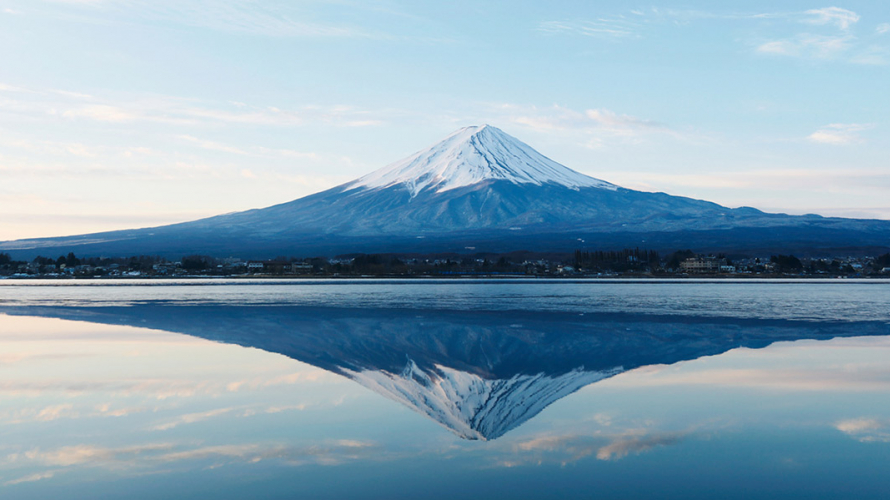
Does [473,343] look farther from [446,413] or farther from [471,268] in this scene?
[471,268]

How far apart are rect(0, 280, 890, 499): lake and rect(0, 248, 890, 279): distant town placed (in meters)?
93.2

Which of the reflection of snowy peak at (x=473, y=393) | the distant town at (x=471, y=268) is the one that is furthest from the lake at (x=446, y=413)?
the distant town at (x=471, y=268)

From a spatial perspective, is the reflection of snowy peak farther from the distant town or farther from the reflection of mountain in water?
the distant town

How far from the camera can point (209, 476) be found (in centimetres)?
884

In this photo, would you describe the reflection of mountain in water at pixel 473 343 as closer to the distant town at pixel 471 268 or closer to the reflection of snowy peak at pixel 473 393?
the reflection of snowy peak at pixel 473 393

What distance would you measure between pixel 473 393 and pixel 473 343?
7755mm

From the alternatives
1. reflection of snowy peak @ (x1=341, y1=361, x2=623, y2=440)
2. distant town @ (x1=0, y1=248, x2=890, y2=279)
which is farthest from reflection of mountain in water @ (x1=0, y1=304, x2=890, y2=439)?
distant town @ (x1=0, y1=248, x2=890, y2=279)

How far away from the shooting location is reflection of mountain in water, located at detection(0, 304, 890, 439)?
13.9m

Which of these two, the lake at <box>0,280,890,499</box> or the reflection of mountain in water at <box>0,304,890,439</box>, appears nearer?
the lake at <box>0,280,890,499</box>

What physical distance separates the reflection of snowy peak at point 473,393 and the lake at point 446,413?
63 millimetres

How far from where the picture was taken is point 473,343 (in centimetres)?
2200

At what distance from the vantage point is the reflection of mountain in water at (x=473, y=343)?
13875 mm

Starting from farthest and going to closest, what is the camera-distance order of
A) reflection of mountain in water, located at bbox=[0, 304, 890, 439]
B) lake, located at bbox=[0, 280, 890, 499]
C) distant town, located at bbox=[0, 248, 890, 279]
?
distant town, located at bbox=[0, 248, 890, 279] → reflection of mountain in water, located at bbox=[0, 304, 890, 439] → lake, located at bbox=[0, 280, 890, 499]

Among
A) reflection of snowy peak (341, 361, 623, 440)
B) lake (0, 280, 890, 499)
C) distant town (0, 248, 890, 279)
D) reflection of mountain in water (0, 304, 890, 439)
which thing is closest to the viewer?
lake (0, 280, 890, 499)
